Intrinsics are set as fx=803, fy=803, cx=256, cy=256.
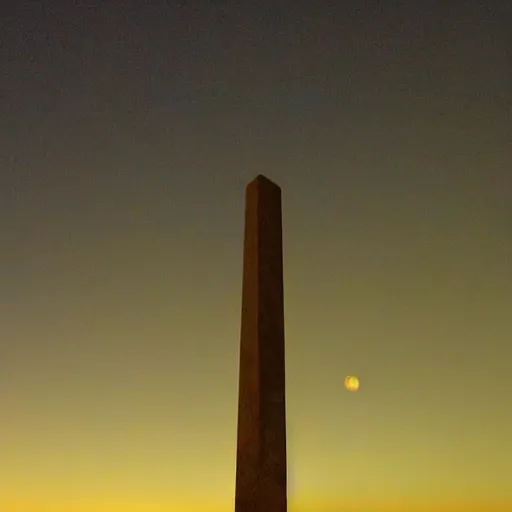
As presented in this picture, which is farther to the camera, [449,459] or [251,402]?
[449,459]

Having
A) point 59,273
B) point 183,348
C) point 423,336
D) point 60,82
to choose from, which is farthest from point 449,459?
point 60,82

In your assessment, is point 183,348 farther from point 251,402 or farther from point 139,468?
point 251,402

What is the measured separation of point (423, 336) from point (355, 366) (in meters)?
0.12

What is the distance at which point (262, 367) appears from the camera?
70 cm

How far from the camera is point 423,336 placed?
127 cm

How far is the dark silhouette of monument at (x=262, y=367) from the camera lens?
67 cm

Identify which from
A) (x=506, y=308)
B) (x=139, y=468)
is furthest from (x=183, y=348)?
(x=506, y=308)

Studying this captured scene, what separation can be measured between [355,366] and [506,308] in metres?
0.26

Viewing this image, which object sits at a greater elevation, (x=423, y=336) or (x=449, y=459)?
(x=423, y=336)

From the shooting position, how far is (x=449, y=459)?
124 centimetres

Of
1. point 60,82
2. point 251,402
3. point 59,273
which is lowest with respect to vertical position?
point 251,402

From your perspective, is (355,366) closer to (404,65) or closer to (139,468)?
(139,468)

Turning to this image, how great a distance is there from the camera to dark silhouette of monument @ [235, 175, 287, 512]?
0.67 m

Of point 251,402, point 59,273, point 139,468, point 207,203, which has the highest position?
point 207,203
